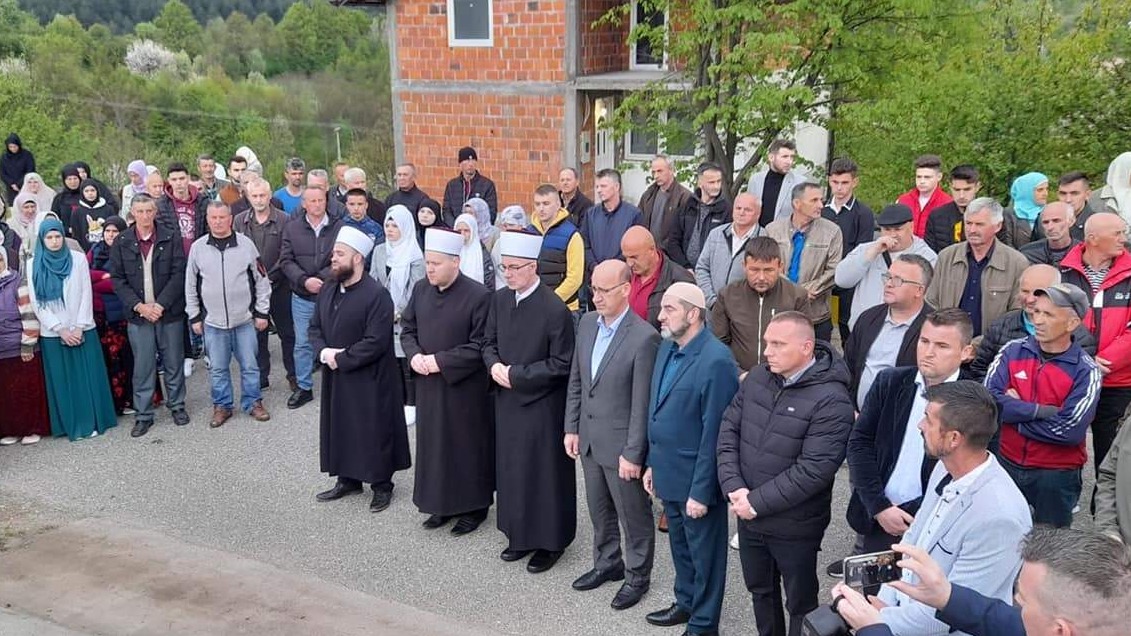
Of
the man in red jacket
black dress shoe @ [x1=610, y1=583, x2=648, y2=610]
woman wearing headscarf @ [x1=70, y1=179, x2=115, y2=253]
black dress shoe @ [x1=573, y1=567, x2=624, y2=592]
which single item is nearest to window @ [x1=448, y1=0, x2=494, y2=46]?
woman wearing headscarf @ [x1=70, y1=179, x2=115, y2=253]

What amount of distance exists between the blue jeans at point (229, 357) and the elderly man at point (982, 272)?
562 centimetres

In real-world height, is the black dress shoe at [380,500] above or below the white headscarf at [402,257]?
below

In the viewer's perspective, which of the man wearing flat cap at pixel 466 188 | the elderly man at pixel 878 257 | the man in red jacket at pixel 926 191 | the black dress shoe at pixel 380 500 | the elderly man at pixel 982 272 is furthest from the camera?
the man wearing flat cap at pixel 466 188

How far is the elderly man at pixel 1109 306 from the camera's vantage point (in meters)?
5.73

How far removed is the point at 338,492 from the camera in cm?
713

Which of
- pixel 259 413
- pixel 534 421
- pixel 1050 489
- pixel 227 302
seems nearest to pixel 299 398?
pixel 259 413

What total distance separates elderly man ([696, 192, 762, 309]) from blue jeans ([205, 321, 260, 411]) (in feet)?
13.1

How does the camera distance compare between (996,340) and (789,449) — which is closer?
(789,449)

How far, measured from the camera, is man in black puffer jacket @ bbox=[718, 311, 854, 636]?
4.46 metres

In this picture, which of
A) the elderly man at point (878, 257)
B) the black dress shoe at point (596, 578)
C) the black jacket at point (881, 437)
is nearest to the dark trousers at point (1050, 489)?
the black jacket at point (881, 437)

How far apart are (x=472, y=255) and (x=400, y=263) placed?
620 mm

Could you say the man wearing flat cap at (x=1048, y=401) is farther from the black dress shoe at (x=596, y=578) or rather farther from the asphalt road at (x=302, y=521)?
the black dress shoe at (x=596, y=578)

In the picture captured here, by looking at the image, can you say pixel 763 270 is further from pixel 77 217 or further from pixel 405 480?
pixel 77 217

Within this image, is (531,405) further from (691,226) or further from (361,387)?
(691,226)
